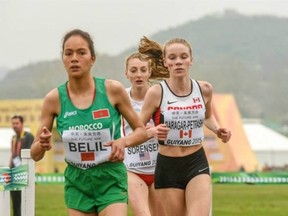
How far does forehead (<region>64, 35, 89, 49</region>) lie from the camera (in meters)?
7.98

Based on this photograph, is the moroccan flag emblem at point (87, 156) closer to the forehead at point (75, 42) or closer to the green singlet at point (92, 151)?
the green singlet at point (92, 151)

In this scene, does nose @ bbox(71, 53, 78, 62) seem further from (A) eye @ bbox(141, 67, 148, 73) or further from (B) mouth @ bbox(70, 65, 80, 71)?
(A) eye @ bbox(141, 67, 148, 73)

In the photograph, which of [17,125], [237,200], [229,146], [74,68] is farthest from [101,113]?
[229,146]

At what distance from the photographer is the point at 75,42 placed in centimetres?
799

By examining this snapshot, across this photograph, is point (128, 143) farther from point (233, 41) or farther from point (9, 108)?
point (233, 41)

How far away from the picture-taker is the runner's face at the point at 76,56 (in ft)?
26.0

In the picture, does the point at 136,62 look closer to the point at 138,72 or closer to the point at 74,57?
the point at 138,72

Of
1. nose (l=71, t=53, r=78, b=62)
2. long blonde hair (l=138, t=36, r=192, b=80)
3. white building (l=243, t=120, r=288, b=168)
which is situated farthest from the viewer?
white building (l=243, t=120, r=288, b=168)

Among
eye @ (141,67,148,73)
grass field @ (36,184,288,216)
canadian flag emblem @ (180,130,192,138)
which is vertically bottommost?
grass field @ (36,184,288,216)

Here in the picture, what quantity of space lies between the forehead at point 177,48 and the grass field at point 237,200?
41.8 feet

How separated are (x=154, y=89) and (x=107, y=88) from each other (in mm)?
1745

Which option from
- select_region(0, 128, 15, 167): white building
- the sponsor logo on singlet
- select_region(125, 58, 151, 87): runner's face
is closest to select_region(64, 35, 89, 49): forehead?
the sponsor logo on singlet

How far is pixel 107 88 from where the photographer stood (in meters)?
8.08

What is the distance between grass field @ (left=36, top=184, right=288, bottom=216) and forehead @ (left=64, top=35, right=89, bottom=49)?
14.4m
